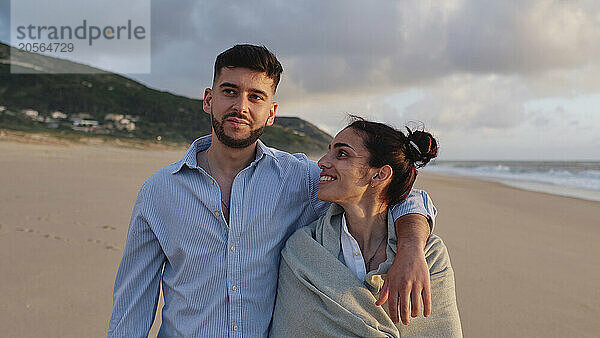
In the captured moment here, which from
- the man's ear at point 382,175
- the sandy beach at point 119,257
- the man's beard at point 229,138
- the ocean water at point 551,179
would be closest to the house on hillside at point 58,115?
the ocean water at point 551,179

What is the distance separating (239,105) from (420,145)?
31.3 inches

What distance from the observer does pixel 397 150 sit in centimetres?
197

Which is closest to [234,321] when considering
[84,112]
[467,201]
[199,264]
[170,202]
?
[199,264]

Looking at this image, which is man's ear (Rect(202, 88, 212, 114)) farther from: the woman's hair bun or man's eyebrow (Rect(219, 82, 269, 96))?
the woman's hair bun

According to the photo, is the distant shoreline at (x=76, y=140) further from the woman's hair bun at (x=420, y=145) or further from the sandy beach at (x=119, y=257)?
the woman's hair bun at (x=420, y=145)

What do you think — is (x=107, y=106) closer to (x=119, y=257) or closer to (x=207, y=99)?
(x=119, y=257)

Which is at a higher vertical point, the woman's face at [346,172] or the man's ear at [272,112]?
the man's ear at [272,112]

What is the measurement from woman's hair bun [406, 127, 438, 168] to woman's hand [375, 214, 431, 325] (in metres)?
0.42

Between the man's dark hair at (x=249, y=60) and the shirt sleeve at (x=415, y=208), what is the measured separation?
80 cm

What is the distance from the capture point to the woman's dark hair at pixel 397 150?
1.96m

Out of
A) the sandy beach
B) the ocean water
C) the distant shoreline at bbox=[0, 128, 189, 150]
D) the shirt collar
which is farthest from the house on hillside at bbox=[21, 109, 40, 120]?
the shirt collar

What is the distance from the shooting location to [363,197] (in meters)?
2.01

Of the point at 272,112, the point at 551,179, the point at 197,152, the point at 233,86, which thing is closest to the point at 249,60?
the point at 233,86

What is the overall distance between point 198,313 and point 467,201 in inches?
374
